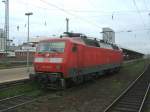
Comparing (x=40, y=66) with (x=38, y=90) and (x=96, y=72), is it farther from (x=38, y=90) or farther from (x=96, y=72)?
(x=96, y=72)

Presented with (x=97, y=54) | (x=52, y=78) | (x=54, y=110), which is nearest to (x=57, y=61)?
(x=52, y=78)

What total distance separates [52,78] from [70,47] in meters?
2.01

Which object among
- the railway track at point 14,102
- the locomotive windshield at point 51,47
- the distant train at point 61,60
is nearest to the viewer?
the railway track at point 14,102

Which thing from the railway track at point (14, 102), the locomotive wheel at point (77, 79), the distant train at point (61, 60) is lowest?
the railway track at point (14, 102)

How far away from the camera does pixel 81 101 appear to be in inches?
497

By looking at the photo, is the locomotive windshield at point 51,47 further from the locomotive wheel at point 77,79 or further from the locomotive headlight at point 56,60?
the locomotive wheel at point 77,79

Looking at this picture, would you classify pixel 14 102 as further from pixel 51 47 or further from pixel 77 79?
pixel 77 79

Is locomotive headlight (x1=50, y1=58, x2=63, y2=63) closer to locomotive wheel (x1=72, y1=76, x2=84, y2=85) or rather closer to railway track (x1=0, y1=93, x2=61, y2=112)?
locomotive wheel (x1=72, y1=76, x2=84, y2=85)

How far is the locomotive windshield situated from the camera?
15.3 metres

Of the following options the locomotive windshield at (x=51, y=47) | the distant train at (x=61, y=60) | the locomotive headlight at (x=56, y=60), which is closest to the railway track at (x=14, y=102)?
the distant train at (x=61, y=60)

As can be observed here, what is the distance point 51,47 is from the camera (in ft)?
51.3

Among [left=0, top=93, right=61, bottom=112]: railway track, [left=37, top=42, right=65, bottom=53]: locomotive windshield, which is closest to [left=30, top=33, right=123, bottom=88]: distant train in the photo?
[left=37, top=42, right=65, bottom=53]: locomotive windshield

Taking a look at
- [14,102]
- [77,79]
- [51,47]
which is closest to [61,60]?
[51,47]

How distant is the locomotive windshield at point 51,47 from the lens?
1530cm
